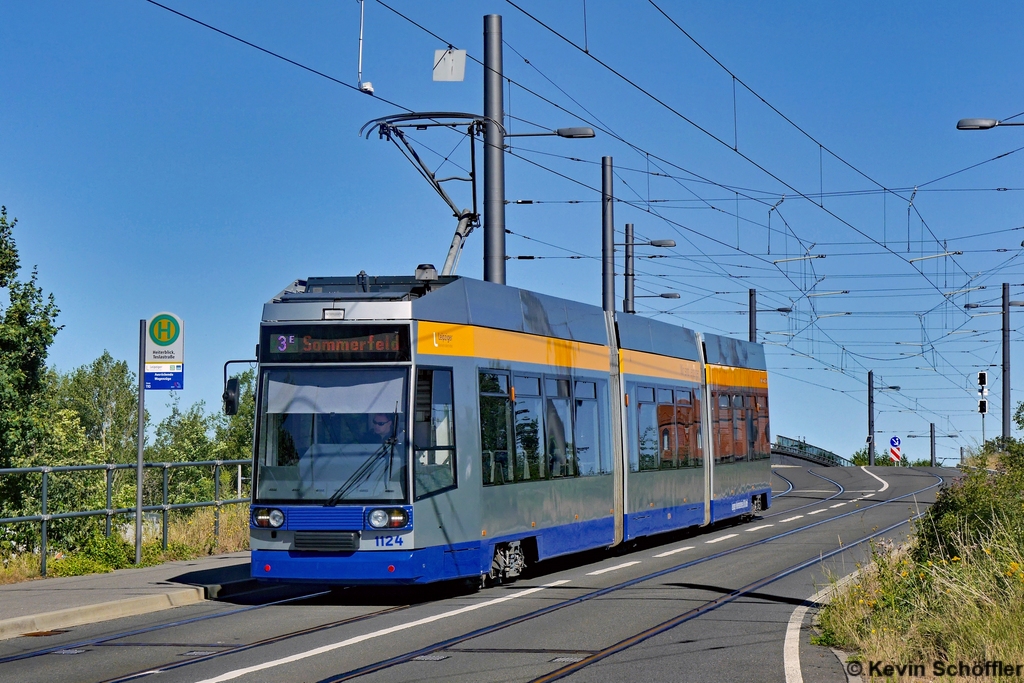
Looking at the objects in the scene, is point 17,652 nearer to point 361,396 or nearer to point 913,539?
point 361,396

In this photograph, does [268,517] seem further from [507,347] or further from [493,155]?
[493,155]

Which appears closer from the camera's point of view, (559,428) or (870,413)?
(559,428)

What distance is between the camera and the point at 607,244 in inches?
1129

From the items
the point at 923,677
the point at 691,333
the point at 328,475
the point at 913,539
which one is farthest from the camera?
the point at 691,333

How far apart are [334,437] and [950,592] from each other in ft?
20.4

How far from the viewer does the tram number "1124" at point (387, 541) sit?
1350cm

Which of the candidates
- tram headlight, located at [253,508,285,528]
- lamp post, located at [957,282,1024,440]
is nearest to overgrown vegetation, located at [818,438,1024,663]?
tram headlight, located at [253,508,285,528]

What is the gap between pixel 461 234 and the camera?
19.7m

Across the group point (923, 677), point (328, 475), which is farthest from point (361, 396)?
point (923, 677)

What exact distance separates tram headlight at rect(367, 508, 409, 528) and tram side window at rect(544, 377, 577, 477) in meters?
3.71

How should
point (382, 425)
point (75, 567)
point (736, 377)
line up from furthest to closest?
1. point (736, 377)
2. point (75, 567)
3. point (382, 425)

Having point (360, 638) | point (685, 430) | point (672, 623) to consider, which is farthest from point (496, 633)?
point (685, 430)

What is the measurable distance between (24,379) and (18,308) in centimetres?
206

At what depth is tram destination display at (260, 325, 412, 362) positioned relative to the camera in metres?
13.9
